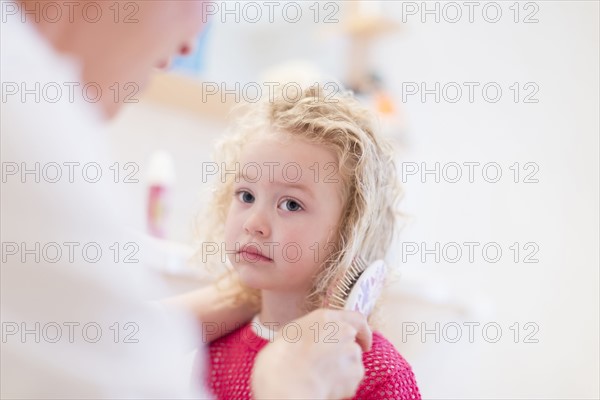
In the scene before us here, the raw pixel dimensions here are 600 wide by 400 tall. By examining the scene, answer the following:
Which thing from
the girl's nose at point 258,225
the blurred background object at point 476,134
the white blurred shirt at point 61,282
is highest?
the white blurred shirt at point 61,282

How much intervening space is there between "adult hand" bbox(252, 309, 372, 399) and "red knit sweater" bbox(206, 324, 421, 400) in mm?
171

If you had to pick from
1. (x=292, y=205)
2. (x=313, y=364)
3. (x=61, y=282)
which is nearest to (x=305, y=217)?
(x=292, y=205)

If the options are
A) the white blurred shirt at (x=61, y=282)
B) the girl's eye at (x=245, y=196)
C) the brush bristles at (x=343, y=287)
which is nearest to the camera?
the white blurred shirt at (x=61, y=282)

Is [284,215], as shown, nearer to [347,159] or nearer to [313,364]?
[347,159]

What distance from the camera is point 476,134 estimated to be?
101 inches

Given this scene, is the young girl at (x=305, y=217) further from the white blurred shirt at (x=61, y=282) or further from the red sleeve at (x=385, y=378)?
the white blurred shirt at (x=61, y=282)

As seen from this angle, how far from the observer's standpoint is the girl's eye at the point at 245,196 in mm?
877

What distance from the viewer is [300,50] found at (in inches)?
95.4

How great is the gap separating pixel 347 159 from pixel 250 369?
0.98ft

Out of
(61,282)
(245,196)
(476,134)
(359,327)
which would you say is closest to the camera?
(61,282)

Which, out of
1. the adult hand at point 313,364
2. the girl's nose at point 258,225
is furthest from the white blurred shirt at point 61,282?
the girl's nose at point 258,225

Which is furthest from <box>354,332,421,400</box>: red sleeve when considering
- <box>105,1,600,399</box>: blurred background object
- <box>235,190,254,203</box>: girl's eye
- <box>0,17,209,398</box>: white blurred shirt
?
<box>105,1,600,399</box>: blurred background object

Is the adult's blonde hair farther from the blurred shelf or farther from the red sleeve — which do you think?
the blurred shelf

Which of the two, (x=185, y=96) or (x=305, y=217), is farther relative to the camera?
(x=185, y=96)
